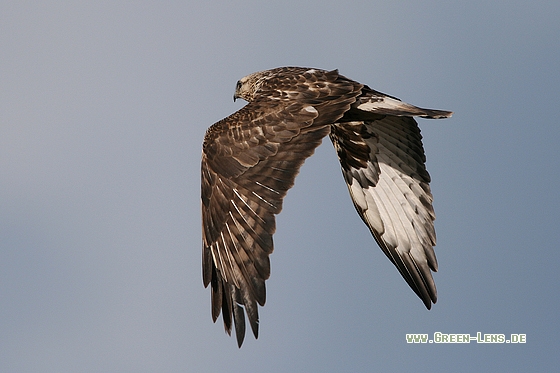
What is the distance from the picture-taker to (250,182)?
31.7ft

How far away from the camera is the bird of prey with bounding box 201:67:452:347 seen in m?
9.46

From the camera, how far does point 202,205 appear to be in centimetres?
1009

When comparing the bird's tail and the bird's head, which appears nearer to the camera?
the bird's tail

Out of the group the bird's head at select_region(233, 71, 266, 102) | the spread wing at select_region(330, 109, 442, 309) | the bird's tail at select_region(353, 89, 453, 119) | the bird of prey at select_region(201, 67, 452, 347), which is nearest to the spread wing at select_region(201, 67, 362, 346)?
the bird of prey at select_region(201, 67, 452, 347)

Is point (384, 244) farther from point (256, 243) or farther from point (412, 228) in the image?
point (256, 243)

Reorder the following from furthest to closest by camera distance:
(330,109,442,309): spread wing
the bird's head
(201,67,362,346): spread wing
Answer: the bird's head
(330,109,442,309): spread wing
(201,67,362,346): spread wing

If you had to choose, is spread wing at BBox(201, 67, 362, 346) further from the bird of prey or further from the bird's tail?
the bird's tail

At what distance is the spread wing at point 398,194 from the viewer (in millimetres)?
11805

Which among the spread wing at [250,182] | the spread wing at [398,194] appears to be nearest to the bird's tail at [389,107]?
the spread wing at [250,182]

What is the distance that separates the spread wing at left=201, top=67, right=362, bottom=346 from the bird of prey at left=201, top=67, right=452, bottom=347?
0.01 metres

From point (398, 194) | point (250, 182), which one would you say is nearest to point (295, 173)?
point (250, 182)

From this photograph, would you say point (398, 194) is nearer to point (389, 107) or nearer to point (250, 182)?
point (389, 107)

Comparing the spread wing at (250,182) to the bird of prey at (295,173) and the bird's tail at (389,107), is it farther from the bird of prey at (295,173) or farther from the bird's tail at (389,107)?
the bird's tail at (389,107)

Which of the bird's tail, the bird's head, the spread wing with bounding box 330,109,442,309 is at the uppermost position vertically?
the bird's head
